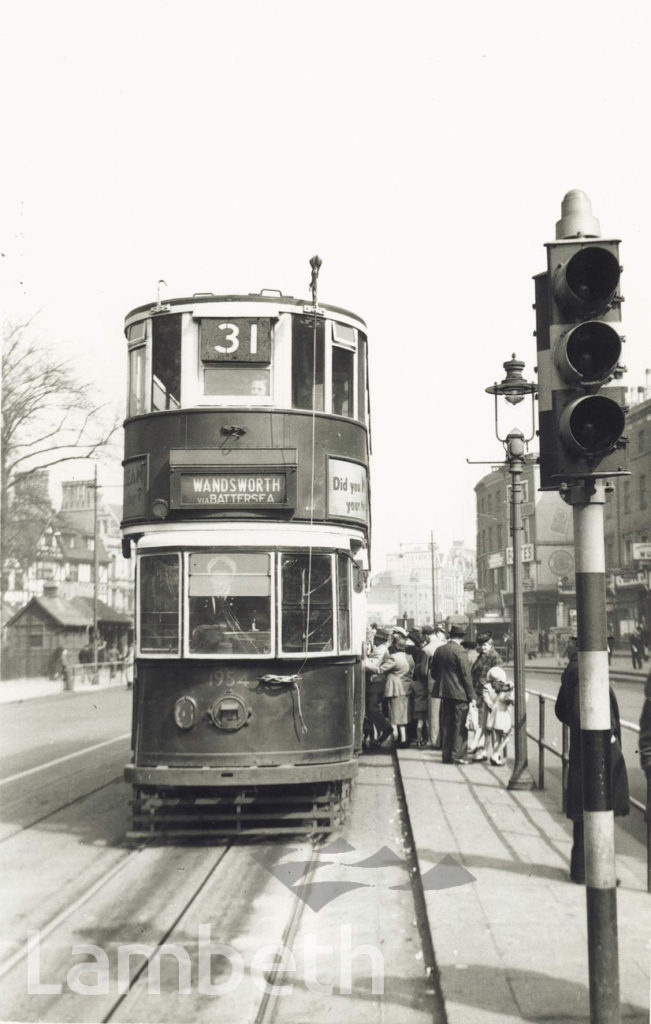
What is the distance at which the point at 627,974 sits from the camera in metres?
4.97

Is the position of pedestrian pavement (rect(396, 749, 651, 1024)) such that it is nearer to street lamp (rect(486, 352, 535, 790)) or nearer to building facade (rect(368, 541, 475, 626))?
street lamp (rect(486, 352, 535, 790))

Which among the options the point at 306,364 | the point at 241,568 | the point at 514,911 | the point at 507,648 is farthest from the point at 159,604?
the point at 507,648

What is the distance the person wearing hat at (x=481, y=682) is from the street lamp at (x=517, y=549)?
5.61 ft

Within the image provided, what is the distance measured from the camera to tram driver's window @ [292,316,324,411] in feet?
30.9

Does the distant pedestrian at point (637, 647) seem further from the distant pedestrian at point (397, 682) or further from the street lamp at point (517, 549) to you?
the street lamp at point (517, 549)

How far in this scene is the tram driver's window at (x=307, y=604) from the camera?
8.89 m

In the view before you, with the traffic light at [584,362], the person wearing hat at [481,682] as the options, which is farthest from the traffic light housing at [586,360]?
the person wearing hat at [481,682]

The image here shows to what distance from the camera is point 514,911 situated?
6285 millimetres

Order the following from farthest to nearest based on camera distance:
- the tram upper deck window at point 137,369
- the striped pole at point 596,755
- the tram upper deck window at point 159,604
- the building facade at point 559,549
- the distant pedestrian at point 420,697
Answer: the building facade at point 559,549
the distant pedestrian at point 420,697
the tram upper deck window at point 137,369
the tram upper deck window at point 159,604
the striped pole at point 596,755

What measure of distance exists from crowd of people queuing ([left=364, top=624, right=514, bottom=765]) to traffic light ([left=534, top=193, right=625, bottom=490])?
8.45 meters

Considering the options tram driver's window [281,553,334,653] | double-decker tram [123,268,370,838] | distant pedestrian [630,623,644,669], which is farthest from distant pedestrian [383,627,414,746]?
distant pedestrian [630,623,644,669]

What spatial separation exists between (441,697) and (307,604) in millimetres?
4332

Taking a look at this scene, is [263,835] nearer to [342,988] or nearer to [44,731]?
[342,988]

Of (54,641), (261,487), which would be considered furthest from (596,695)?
(54,641)
